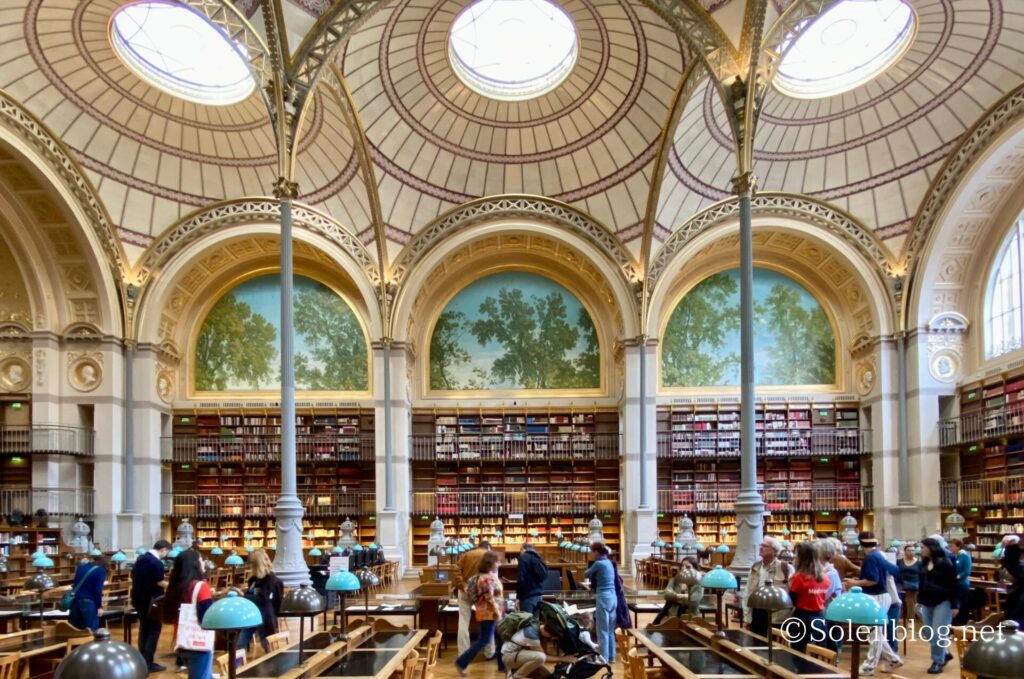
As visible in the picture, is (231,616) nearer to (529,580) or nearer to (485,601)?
(485,601)

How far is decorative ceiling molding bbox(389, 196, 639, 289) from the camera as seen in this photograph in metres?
23.5

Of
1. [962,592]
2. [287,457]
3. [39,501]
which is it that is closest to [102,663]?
[962,592]

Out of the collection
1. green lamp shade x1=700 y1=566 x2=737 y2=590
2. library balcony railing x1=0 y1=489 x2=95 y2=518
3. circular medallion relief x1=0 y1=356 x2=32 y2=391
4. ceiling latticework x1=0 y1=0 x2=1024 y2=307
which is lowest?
library balcony railing x1=0 y1=489 x2=95 y2=518

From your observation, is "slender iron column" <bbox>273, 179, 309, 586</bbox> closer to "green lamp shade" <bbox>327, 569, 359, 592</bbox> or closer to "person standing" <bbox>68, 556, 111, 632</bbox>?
"person standing" <bbox>68, 556, 111, 632</bbox>

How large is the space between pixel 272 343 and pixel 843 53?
1726 centimetres

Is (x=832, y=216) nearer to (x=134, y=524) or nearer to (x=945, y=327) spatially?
(x=945, y=327)

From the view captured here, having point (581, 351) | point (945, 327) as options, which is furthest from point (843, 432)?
point (581, 351)

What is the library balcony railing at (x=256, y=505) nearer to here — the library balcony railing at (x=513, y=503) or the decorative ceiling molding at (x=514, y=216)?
the library balcony railing at (x=513, y=503)

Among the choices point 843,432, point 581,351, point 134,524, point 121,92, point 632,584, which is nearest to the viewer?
point 632,584

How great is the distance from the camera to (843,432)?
2406 cm

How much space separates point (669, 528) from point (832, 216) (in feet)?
31.6

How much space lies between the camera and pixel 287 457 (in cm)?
1389

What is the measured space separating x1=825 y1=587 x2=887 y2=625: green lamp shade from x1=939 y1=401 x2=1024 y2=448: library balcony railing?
55.1ft

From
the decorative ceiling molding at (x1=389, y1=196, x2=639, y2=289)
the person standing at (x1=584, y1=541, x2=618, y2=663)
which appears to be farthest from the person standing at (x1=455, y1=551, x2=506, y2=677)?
the decorative ceiling molding at (x1=389, y1=196, x2=639, y2=289)
